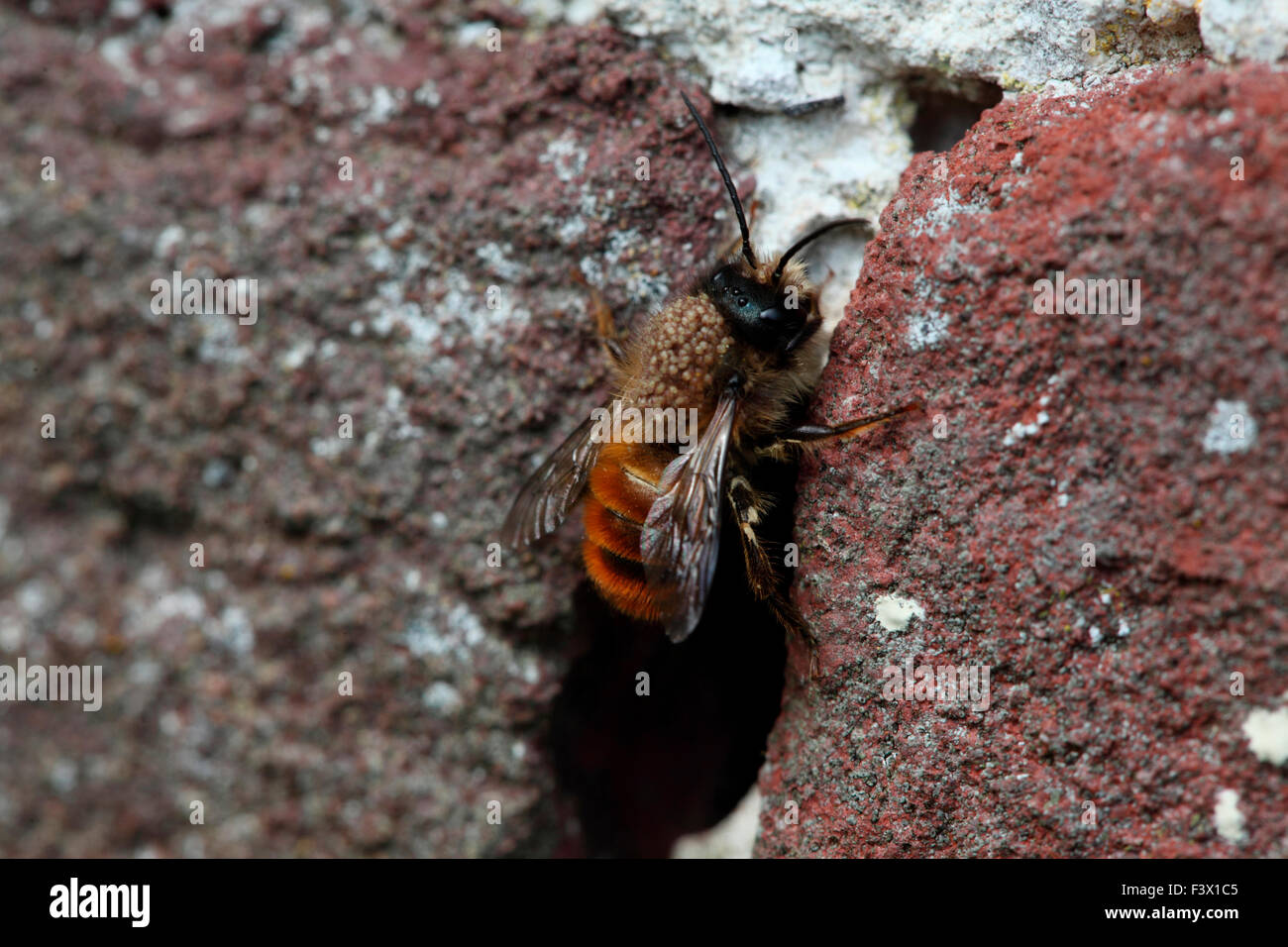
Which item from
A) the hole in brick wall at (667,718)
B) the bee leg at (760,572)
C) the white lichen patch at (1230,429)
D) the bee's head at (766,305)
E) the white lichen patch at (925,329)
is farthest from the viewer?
the hole in brick wall at (667,718)

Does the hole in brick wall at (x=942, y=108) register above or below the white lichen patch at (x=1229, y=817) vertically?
above

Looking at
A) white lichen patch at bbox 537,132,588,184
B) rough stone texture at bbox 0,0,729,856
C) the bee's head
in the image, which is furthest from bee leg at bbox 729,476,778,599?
white lichen patch at bbox 537,132,588,184

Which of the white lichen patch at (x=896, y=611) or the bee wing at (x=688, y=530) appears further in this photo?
the bee wing at (x=688, y=530)

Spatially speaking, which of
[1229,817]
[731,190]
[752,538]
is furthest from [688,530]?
[1229,817]

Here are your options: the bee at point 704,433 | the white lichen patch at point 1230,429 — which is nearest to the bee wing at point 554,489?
the bee at point 704,433

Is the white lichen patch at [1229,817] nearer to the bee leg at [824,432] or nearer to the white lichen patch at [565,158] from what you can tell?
the bee leg at [824,432]

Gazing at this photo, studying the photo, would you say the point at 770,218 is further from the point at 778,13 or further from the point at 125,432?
the point at 125,432
